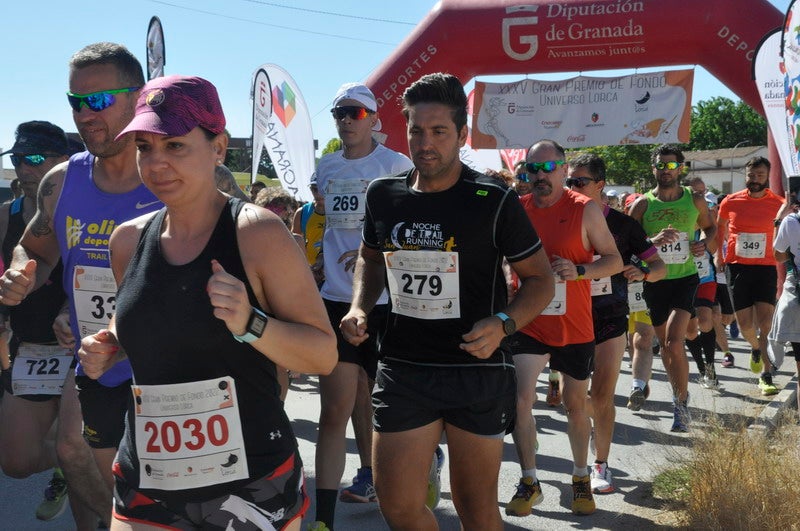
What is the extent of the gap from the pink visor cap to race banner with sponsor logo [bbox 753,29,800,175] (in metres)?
6.21

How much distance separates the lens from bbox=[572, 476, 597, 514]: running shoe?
5.53 m

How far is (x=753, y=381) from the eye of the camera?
10.4 meters

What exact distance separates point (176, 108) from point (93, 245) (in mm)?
1330

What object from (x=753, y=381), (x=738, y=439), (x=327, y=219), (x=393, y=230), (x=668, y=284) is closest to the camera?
(x=393, y=230)

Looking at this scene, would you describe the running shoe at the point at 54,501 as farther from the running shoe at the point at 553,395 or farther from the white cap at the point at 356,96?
the running shoe at the point at 553,395

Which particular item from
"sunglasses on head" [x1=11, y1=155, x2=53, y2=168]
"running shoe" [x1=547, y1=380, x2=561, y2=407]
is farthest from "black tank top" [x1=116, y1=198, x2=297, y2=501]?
"running shoe" [x1=547, y1=380, x2=561, y2=407]

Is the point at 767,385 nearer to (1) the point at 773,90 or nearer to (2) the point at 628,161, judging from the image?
(1) the point at 773,90

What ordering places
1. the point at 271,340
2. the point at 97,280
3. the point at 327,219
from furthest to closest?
the point at 327,219 → the point at 97,280 → the point at 271,340

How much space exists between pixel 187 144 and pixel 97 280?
51.7 inches

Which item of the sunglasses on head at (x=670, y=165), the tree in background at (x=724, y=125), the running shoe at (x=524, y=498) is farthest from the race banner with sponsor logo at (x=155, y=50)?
the tree in background at (x=724, y=125)

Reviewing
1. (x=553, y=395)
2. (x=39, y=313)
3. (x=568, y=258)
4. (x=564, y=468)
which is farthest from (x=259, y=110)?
(x=39, y=313)

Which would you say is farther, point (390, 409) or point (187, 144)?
point (390, 409)

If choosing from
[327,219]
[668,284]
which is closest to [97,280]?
[327,219]

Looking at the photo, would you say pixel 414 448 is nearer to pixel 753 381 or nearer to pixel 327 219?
pixel 327 219
